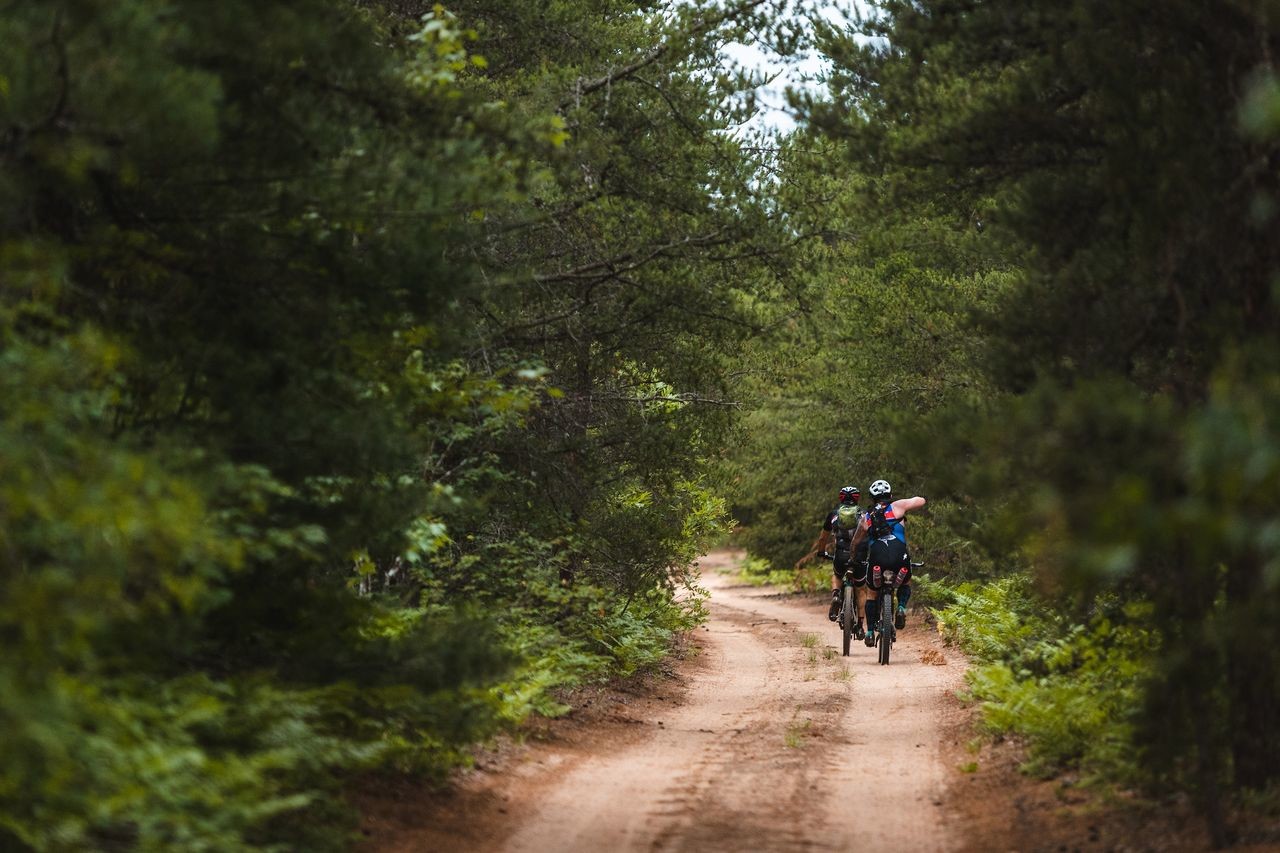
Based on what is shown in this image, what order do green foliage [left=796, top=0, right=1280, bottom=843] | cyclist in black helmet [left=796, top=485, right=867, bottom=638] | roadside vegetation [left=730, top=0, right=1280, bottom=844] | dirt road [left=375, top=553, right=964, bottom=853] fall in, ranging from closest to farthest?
1. roadside vegetation [left=730, top=0, right=1280, bottom=844]
2. green foliage [left=796, top=0, right=1280, bottom=843]
3. dirt road [left=375, top=553, right=964, bottom=853]
4. cyclist in black helmet [left=796, top=485, right=867, bottom=638]

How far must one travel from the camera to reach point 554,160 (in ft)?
35.6

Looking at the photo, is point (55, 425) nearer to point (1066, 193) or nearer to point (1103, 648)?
point (1066, 193)

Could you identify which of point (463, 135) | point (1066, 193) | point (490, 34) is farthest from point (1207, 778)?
point (490, 34)

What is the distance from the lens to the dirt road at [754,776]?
8.17m

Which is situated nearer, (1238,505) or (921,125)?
(1238,505)

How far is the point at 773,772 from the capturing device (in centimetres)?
1038

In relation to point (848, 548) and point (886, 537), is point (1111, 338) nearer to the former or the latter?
point (886, 537)

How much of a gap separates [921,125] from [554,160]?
292 centimetres

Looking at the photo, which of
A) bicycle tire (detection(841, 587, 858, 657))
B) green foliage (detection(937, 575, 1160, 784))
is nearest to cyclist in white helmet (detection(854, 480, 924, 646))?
bicycle tire (detection(841, 587, 858, 657))

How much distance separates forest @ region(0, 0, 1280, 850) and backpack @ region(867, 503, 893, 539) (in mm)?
3339

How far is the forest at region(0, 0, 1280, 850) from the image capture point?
525cm

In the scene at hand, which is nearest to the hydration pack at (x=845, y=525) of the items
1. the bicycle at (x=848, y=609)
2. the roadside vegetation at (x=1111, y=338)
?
the bicycle at (x=848, y=609)

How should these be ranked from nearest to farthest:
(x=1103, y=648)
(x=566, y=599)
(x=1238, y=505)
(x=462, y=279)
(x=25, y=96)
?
1. (x=1238, y=505)
2. (x=25, y=96)
3. (x=462, y=279)
4. (x=1103, y=648)
5. (x=566, y=599)

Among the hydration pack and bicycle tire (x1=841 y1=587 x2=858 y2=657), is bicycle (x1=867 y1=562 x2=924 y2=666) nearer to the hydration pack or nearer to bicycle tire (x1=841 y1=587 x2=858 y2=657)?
bicycle tire (x1=841 y1=587 x2=858 y2=657)
